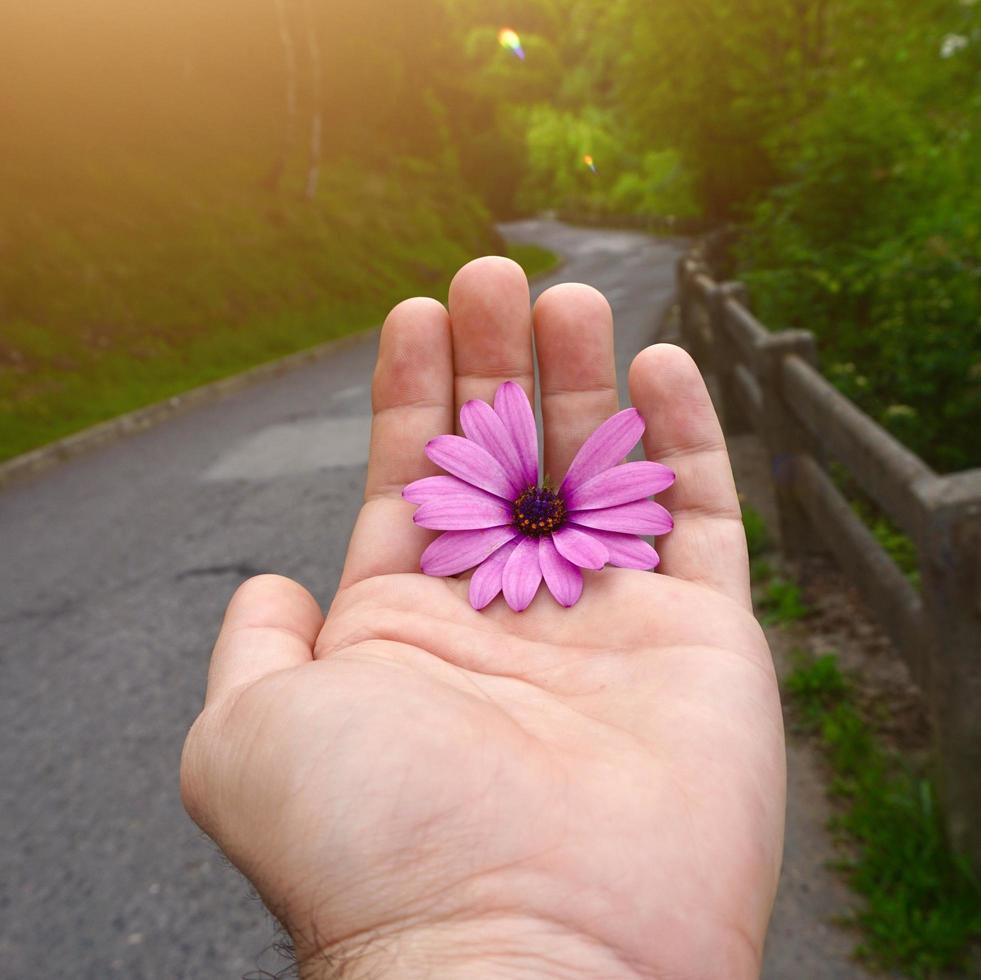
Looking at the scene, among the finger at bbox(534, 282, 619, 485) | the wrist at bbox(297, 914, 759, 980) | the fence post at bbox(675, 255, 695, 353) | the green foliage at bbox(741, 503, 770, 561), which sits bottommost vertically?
the fence post at bbox(675, 255, 695, 353)

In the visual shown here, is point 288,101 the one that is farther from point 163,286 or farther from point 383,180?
point 163,286

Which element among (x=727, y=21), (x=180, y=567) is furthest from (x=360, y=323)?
(x=180, y=567)

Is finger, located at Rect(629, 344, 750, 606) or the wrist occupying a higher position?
finger, located at Rect(629, 344, 750, 606)

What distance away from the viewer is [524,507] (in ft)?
6.77

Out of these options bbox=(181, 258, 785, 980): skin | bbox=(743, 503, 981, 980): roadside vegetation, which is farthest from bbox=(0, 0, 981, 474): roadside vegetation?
bbox=(743, 503, 981, 980): roadside vegetation

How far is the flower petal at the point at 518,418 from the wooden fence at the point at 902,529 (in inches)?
40.1

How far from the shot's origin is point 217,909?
2885 millimetres

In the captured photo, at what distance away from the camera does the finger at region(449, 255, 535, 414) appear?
6.80ft

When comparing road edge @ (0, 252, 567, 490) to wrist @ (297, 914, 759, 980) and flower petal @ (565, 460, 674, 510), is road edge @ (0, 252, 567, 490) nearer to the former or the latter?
flower petal @ (565, 460, 674, 510)

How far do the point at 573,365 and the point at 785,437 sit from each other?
2789 millimetres

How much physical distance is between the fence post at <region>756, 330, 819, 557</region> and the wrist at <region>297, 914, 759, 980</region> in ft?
11.5

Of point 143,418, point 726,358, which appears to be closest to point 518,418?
point 726,358

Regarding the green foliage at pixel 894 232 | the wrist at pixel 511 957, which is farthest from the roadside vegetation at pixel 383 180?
the wrist at pixel 511 957

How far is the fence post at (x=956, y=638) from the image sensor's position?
226 centimetres
